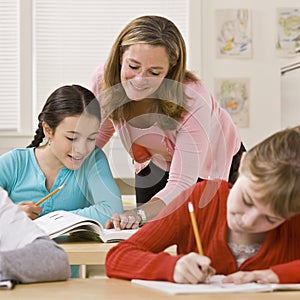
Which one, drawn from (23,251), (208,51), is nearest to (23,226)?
(23,251)

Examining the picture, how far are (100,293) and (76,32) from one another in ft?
10.5

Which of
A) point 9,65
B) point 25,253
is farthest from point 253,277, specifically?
point 9,65

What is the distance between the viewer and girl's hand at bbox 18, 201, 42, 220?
6.98 ft

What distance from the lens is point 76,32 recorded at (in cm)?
417

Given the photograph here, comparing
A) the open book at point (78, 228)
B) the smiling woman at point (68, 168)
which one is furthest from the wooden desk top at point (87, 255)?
the smiling woman at point (68, 168)

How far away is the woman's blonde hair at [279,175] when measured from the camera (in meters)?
1.19

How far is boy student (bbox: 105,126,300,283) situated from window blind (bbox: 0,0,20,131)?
9.39 feet

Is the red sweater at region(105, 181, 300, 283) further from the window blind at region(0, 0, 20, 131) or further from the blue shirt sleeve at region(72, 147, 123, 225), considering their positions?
the window blind at region(0, 0, 20, 131)

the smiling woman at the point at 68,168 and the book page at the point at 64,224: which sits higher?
the smiling woman at the point at 68,168

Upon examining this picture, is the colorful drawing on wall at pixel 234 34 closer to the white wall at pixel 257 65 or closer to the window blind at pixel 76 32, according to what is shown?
the white wall at pixel 257 65

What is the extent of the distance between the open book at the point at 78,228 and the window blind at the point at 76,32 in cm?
225

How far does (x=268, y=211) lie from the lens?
1198 millimetres

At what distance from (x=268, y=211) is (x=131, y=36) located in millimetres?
1068

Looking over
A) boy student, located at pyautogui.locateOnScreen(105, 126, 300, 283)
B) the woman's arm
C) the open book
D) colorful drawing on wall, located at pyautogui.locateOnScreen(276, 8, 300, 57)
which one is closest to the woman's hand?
the open book
